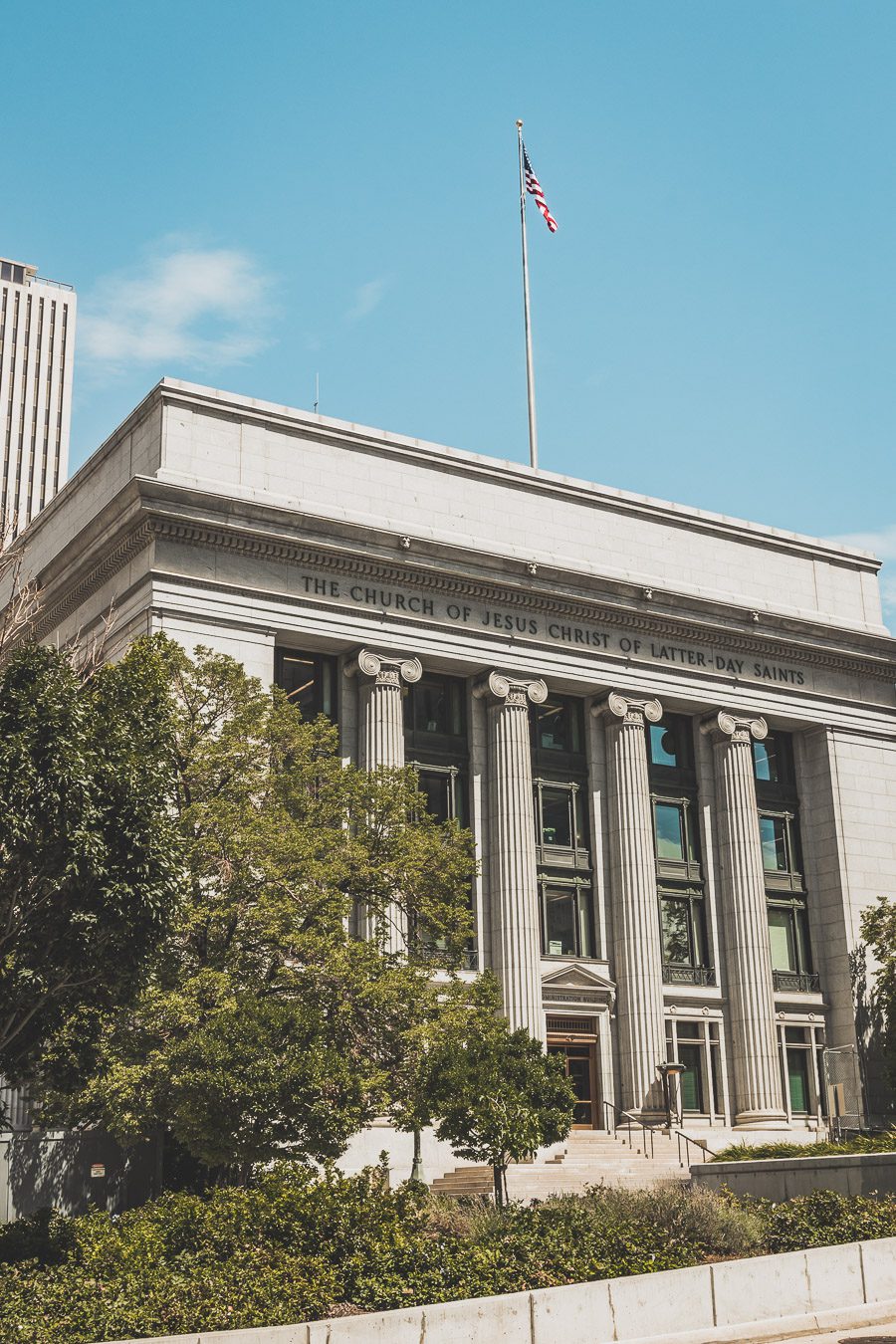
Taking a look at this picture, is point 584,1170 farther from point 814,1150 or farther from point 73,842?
point 73,842

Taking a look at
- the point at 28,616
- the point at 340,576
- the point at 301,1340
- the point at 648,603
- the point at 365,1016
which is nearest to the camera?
the point at 301,1340

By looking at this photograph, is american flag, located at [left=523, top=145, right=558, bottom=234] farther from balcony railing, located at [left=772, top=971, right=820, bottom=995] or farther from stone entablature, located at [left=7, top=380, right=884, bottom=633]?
balcony railing, located at [left=772, top=971, right=820, bottom=995]

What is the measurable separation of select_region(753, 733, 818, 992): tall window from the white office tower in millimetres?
74858

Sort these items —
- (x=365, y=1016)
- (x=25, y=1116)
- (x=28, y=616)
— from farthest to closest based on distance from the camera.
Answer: (x=25, y=1116), (x=365, y=1016), (x=28, y=616)

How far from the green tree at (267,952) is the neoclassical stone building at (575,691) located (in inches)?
348

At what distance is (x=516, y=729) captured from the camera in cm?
4438

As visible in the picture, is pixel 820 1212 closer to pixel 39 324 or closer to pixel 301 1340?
pixel 301 1340

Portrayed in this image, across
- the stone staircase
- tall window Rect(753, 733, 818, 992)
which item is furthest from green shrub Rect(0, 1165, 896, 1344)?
tall window Rect(753, 733, 818, 992)

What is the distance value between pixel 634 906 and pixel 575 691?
7.04m

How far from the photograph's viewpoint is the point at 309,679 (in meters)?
43.3

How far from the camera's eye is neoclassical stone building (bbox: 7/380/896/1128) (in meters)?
41.8

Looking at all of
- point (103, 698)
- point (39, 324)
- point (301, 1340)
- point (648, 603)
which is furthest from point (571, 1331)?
point (39, 324)

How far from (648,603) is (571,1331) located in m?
32.9

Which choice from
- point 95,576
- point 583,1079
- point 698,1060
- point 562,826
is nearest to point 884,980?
point 698,1060
